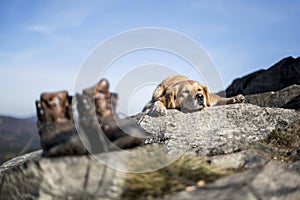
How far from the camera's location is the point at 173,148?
870 centimetres

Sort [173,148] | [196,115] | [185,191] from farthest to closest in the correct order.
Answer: [196,115] < [173,148] < [185,191]

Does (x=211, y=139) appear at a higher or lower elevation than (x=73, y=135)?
lower

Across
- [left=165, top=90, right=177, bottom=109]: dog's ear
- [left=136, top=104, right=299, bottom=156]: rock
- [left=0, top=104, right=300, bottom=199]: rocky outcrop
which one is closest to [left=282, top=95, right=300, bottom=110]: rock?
[left=136, top=104, right=299, bottom=156]: rock

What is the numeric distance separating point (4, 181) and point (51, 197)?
3.49 ft

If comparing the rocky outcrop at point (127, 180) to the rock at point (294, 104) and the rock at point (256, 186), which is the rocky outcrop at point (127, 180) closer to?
the rock at point (256, 186)

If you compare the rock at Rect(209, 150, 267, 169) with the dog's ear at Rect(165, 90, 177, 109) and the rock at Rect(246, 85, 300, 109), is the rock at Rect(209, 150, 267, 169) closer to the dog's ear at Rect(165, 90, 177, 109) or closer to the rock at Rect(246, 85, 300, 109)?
the dog's ear at Rect(165, 90, 177, 109)

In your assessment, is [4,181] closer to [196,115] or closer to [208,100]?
[196,115]

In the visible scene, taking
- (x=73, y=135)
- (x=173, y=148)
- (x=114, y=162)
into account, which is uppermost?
(x=73, y=135)

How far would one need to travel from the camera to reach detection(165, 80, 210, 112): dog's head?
37.4 ft

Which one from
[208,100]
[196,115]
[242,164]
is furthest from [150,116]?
[242,164]

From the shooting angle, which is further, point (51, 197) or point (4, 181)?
point (4, 181)

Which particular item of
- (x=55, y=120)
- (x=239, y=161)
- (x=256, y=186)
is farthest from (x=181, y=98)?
(x=256, y=186)

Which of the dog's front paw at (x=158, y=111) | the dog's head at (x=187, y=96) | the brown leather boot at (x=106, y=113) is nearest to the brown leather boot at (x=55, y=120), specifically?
the brown leather boot at (x=106, y=113)

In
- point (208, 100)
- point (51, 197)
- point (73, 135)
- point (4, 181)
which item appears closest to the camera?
point (51, 197)
